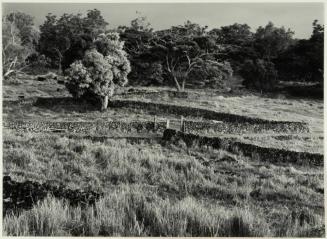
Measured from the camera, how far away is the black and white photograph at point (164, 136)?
9844 millimetres

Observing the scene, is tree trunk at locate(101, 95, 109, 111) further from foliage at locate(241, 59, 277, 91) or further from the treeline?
foliage at locate(241, 59, 277, 91)

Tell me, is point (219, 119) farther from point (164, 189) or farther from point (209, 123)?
point (164, 189)

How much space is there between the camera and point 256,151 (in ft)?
63.1

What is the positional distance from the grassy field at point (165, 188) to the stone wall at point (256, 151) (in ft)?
1.18

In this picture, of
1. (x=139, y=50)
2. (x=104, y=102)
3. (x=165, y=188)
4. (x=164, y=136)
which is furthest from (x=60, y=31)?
(x=165, y=188)

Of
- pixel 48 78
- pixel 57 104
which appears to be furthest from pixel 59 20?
pixel 57 104

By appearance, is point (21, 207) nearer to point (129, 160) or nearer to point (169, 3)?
point (169, 3)

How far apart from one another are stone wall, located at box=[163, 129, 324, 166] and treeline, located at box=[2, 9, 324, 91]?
1410 centimetres

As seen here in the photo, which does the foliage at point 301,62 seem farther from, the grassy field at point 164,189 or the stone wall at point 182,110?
the grassy field at point 164,189

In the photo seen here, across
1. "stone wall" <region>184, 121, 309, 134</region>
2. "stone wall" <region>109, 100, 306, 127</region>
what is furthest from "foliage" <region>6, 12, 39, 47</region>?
"stone wall" <region>184, 121, 309, 134</region>

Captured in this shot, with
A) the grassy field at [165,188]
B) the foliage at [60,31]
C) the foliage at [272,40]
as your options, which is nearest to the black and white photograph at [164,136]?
the grassy field at [165,188]

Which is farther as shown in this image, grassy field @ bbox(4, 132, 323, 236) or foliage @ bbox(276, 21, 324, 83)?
foliage @ bbox(276, 21, 324, 83)

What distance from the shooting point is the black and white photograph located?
9.84m

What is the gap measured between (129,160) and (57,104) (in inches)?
731
